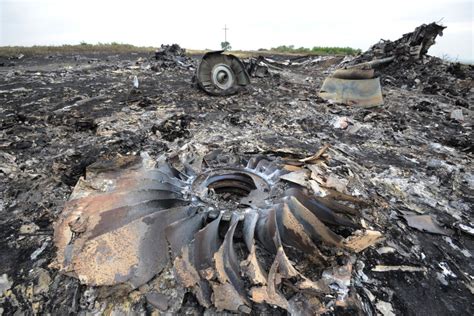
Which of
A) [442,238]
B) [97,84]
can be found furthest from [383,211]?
[97,84]

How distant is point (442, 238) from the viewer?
8.91 ft

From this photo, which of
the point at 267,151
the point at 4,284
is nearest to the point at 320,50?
the point at 267,151

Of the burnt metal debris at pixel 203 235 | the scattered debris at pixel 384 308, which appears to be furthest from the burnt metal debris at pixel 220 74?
the scattered debris at pixel 384 308

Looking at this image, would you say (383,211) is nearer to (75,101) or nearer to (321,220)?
(321,220)

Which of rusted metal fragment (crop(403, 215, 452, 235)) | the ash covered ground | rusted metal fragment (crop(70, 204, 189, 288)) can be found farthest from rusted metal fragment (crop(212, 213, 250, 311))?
rusted metal fragment (crop(403, 215, 452, 235))

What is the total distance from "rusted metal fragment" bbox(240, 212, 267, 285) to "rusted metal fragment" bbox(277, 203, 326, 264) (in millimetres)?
202

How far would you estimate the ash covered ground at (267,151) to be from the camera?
81.7 inches

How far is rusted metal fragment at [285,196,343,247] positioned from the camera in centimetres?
218

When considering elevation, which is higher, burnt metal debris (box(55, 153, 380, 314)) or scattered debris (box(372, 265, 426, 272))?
burnt metal debris (box(55, 153, 380, 314))

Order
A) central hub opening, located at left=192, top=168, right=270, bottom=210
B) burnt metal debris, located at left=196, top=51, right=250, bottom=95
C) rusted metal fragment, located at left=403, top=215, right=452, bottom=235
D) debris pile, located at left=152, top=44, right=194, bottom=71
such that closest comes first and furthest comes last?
1. central hub opening, located at left=192, top=168, right=270, bottom=210
2. rusted metal fragment, located at left=403, top=215, right=452, bottom=235
3. burnt metal debris, located at left=196, top=51, right=250, bottom=95
4. debris pile, located at left=152, top=44, right=194, bottom=71

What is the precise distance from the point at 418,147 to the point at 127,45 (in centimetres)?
2000

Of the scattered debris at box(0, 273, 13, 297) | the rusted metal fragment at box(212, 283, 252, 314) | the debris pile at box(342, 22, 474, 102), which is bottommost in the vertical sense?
the scattered debris at box(0, 273, 13, 297)

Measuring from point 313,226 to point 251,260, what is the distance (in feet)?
1.89

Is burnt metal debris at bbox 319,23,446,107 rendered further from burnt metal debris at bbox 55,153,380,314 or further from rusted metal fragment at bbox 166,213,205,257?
rusted metal fragment at bbox 166,213,205,257
